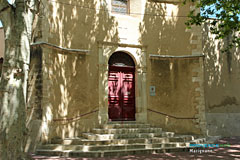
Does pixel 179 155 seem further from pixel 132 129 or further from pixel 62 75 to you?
pixel 62 75

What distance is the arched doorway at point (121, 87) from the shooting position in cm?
984

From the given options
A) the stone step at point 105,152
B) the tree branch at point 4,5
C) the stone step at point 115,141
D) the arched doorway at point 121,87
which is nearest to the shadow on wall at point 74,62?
the stone step at point 115,141

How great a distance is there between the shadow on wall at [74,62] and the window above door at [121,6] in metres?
0.52

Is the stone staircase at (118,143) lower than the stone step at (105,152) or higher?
higher

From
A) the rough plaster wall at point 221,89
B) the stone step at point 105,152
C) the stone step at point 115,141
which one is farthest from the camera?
the rough plaster wall at point 221,89

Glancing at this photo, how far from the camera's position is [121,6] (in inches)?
410

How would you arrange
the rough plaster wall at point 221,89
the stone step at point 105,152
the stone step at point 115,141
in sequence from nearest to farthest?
the stone step at point 105,152, the stone step at point 115,141, the rough plaster wall at point 221,89

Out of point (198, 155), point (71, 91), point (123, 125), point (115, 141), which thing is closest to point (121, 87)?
point (123, 125)

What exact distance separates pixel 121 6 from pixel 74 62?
321cm

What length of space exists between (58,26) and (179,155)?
19.6ft

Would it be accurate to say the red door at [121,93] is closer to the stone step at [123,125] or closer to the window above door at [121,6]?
the stone step at [123,125]

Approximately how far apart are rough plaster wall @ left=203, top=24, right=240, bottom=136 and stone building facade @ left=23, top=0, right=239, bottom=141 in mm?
188

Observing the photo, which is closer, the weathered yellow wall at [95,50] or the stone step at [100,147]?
the stone step at [100,147]

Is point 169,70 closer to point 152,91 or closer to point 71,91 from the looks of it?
point 152,91
